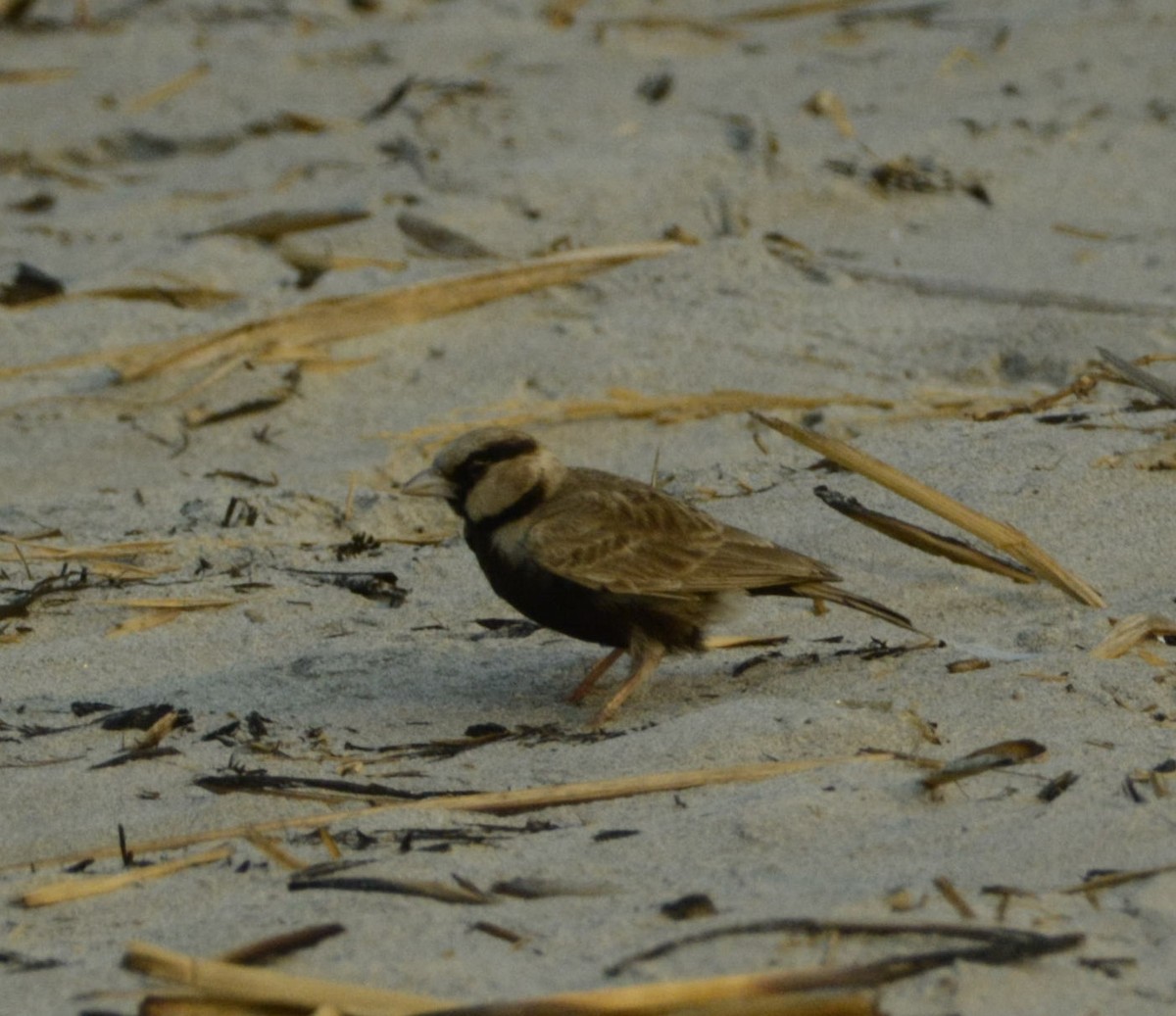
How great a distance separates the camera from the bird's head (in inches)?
220

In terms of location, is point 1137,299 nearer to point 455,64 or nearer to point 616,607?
point 616,607

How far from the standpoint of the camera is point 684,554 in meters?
5.57

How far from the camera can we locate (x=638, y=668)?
5.45 meters

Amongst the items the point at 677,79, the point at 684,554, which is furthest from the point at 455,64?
the point at 684,554

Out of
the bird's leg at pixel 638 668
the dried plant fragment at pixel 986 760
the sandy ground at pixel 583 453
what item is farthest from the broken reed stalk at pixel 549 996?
the bird's leg at pixel 638 668

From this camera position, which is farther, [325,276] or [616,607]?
[325,276]

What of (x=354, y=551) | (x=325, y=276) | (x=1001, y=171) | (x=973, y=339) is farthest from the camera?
(x=1001, y=171)

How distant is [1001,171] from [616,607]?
15.8ft

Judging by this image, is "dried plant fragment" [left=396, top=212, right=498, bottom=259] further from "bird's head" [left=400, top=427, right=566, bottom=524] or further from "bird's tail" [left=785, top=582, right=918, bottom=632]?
"bird's tail" [left=785, top=582, right=918, bottom=632]

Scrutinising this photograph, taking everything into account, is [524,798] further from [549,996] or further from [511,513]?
[511,513]

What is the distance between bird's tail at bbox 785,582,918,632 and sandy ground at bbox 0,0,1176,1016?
12 cm

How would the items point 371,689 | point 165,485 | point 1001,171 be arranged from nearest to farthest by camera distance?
point 371,689 → point 165,485 → point 1001,171

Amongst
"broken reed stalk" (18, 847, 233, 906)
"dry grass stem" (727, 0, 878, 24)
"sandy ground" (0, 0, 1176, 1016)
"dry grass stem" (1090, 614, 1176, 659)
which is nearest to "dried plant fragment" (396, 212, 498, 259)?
"sandy ground" (0, 0, 1176, 1016)

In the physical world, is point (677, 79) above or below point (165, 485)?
above
